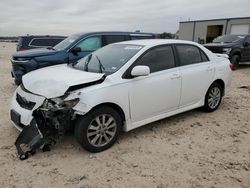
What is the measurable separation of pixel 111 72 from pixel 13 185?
201 centimetres

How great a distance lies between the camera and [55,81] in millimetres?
3520

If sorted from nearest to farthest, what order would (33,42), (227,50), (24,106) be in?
Result: (24,106)
(33,42)
(227,50)

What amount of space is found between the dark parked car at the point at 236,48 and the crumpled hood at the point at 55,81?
9.45 meters

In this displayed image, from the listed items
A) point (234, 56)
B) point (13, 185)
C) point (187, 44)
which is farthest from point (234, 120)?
point (234, 56)

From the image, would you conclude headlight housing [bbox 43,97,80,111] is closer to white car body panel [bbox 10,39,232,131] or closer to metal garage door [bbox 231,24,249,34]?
white car body panel [bbox 10,39,232,131]

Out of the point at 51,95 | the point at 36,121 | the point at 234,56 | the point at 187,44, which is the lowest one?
the point at 234,56

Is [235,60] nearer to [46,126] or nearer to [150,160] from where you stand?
[150,160]

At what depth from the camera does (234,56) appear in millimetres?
11594

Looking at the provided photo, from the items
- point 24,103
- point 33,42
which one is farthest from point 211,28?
point 24,103

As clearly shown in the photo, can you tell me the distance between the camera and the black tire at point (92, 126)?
3.32 meters

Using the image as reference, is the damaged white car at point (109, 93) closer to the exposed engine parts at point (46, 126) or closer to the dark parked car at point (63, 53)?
the exposed engine parts at point (46, 126)

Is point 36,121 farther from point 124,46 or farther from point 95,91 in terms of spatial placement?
point 124,46

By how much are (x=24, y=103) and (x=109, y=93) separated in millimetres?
1321

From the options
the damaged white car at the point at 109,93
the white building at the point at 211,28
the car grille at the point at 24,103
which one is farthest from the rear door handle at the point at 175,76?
the white building at the point at 211,28
